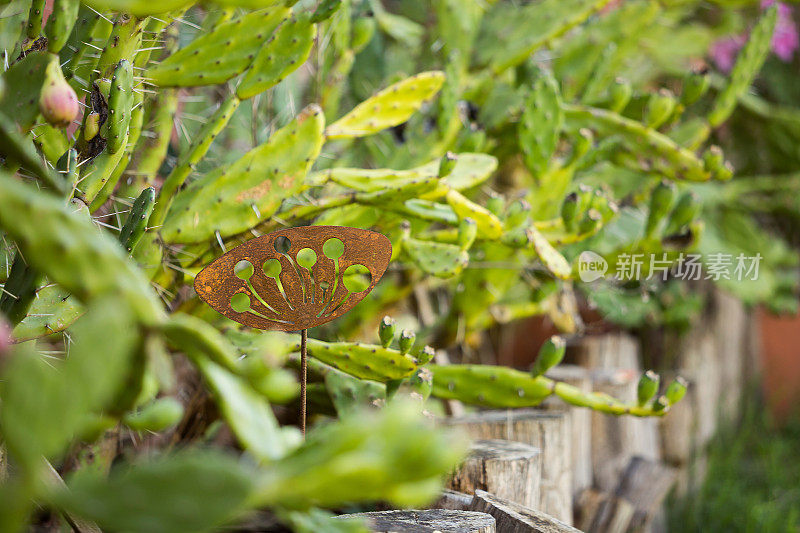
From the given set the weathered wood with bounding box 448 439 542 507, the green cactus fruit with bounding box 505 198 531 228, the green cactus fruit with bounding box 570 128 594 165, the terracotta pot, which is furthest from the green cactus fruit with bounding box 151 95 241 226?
the terracotta pot

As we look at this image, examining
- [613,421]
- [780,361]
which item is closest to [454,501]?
[613,421]

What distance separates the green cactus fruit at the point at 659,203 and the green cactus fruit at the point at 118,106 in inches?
40.7

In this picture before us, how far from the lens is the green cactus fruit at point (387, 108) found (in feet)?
4.09

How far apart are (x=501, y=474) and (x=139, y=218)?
2.20 feet

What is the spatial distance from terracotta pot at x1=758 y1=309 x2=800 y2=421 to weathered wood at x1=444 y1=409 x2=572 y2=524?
225 cm

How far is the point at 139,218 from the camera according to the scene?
2.83 feet

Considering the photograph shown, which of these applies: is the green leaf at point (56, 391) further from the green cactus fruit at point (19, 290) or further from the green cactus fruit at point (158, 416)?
the green cactus fruit at point (19, 290)

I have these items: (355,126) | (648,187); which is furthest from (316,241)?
(648,187)

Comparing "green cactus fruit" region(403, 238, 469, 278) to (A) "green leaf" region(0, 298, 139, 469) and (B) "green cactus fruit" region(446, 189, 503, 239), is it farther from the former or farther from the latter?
(A) "green leaf" region(0, 298, 139, 469)

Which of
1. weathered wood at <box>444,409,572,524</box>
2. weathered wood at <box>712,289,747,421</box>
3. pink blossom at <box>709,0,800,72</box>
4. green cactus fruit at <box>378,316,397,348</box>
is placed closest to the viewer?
green cactus fruit at <box>378,316,397,348</box>

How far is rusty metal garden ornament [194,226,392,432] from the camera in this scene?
0.81m

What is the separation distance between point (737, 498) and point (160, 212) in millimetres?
2030

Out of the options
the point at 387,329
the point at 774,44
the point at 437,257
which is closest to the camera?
the point at 387,329

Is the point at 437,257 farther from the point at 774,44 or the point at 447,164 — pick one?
the point at 774,44
